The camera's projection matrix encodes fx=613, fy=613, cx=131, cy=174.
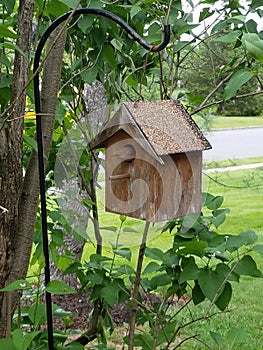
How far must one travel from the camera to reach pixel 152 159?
0.98 metres

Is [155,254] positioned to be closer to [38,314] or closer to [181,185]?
[38,314]

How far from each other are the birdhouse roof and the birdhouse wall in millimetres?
22

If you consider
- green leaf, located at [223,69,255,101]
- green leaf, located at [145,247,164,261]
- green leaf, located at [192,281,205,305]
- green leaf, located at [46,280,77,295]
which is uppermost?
green leaf, located at [223,69,255,101]

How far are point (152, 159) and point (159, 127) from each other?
5cm

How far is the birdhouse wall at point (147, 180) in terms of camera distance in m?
1.00

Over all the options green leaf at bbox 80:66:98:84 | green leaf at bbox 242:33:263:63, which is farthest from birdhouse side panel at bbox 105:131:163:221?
green leaf at bbox 80:66:98:84

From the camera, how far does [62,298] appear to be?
3.71m

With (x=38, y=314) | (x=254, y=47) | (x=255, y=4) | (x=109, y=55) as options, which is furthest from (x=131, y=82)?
(x=38, y=314)

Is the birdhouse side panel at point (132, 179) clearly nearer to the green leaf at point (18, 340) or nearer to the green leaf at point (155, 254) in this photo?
the green leaf at point (18, 340)

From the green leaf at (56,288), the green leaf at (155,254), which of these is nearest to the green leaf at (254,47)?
the green leaf at (56,288)

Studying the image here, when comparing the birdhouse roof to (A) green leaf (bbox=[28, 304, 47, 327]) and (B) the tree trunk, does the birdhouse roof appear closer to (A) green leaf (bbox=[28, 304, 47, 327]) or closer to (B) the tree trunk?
(B) the tree trunk

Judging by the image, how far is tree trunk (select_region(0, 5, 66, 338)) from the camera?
1184mm

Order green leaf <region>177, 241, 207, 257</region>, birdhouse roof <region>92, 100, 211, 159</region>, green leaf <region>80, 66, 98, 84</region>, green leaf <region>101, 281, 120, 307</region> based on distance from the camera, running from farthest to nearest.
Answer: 1. green leaf <region>101, 281, 120, 307</region>
2. green leaf <region>80, 66, 98, 84</region>
3. green leaf <region>177, 241, 207, 257</region>
4. birdhouse roof <region>92, 100, 211, 159</region>

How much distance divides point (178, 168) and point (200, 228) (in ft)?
1.85
